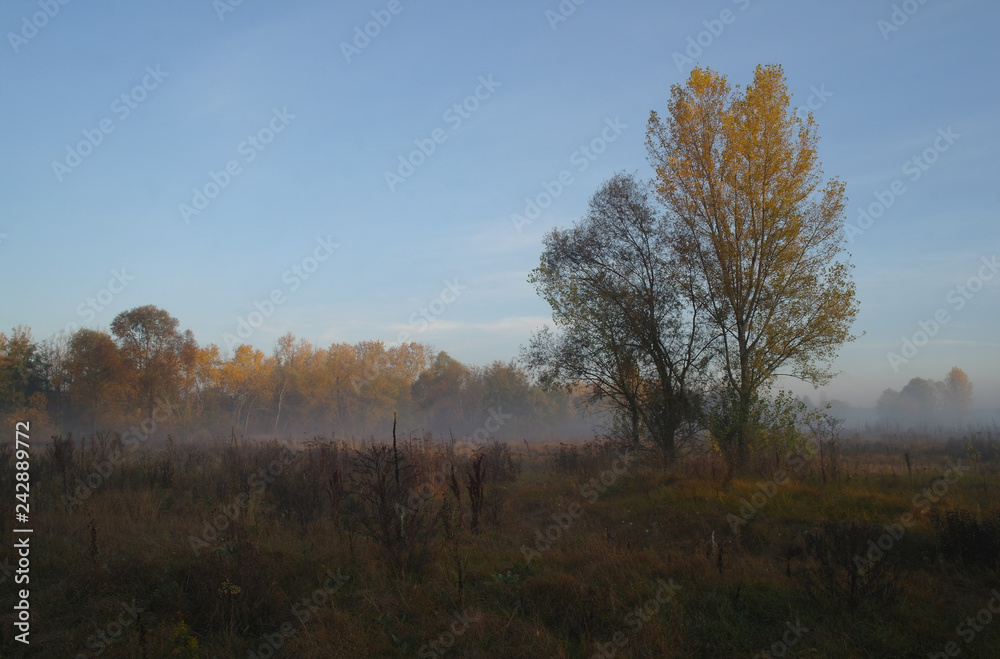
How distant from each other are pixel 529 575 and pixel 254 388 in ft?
179

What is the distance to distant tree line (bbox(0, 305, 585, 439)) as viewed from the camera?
36250 millimetres

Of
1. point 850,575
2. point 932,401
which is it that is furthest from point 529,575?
point 932,401

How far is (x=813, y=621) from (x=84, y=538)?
10.1 meters

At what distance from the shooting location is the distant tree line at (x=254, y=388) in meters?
36.2

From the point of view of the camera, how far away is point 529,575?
661 cm

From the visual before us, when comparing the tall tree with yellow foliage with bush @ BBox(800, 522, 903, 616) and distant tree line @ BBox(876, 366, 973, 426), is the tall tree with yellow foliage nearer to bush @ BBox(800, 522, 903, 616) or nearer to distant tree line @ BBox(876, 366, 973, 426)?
bush @ BBox(800, 522, 903, 616)

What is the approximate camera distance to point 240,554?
19.7 feet

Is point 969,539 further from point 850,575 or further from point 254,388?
point 254,388

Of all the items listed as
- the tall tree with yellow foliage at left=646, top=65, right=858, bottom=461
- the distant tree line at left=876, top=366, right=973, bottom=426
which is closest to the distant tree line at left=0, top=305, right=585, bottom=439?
the tall tree with yellow foliage at left=646, top=65, right=858, bottom=461

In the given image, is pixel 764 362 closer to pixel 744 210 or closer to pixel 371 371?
pixel 744 210

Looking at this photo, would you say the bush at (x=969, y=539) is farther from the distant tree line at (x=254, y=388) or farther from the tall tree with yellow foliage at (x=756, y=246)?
the distant tree line at (x=254, y=388)

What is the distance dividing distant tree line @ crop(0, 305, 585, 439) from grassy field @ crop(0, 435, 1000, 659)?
14148mm

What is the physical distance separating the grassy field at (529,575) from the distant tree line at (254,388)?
14148mm

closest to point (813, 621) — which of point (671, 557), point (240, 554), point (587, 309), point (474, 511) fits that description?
point (671, 557)
